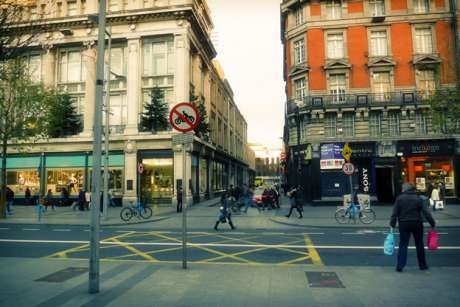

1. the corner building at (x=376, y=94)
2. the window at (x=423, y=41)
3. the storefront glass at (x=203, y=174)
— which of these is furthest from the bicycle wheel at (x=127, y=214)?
the window at (x=423, y=41)

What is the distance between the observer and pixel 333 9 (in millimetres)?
28219

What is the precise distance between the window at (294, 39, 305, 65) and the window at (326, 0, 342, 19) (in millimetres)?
3157

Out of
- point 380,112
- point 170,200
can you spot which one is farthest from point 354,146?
point 170,200

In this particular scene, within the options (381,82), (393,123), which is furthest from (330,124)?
(381,82)

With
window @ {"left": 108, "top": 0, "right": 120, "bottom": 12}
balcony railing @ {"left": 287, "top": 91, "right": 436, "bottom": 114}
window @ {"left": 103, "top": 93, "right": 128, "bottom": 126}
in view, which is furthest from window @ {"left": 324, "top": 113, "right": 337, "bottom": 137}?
window @ {"left": 108, "top": 0, "right": 120, "bottom": 12}

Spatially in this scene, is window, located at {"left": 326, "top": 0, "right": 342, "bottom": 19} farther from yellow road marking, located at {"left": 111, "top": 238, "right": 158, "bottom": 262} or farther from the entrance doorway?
yellow road marking, located at {"left": 111, "top": 238, "right": 158, "bottom": 262}

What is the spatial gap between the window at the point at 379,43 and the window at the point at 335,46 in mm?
2612

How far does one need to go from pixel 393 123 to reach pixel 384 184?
5.41 m

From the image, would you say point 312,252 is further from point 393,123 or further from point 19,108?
point 393,123

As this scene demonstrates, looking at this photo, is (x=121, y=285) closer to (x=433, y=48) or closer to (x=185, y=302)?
(x=185, y=302)

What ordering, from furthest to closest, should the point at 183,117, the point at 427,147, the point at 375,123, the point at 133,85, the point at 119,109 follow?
1. the point at 119,109
2. the point at 133,85
3. the point at 375,123
4. the point at 427,147
5. the point at 183,117

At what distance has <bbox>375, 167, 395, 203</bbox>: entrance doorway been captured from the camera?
91.4 ft

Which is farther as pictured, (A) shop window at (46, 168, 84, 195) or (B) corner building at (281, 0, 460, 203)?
(A) shop window at (46, 168, 84, 195)

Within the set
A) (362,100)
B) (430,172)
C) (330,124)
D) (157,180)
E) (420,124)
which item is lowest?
(157,180)
